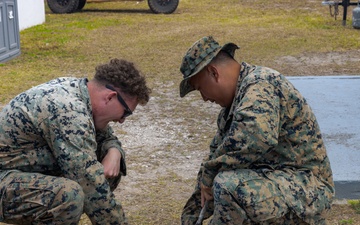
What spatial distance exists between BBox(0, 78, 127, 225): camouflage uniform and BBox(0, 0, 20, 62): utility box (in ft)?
21.8

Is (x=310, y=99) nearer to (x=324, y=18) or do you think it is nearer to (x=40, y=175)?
(x=40, y=175)

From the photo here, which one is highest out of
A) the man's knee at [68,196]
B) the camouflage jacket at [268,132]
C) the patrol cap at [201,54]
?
the patrol cap at [201,54]

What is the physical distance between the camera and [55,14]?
51.6 feet

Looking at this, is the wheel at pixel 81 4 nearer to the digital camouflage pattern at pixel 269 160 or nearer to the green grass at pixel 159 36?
the green grass at pixel 159 36

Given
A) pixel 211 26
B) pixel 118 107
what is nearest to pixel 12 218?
pixel 118 107

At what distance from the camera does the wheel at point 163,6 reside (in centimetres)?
1564

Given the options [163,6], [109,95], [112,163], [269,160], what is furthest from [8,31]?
[269,160]

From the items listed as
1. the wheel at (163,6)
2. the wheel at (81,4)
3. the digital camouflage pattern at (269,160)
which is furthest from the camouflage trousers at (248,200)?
the wheel at (81,4)

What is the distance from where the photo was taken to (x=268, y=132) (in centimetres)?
297

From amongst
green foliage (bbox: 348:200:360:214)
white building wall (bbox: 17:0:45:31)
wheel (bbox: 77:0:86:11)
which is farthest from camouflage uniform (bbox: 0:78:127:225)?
wheel (bbox: 77:0:86:11)

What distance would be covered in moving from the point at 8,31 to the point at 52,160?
7.07 m

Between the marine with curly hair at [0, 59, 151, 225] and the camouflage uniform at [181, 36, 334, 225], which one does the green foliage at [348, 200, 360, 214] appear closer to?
the camouflage uniform at [181, 36, 334, 225]

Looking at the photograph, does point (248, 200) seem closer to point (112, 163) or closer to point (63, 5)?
point (112, 163)

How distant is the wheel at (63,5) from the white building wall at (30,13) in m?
1.66
